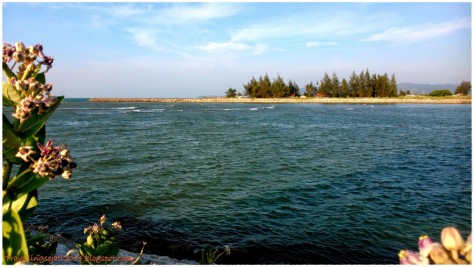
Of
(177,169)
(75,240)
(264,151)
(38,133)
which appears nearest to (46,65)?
(38,133)

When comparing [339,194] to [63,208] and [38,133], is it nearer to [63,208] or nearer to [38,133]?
[63,208]

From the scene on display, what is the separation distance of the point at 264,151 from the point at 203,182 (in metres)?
9.07

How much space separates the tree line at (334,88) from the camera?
413 ft

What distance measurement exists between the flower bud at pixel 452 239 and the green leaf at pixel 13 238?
1795 millimetres

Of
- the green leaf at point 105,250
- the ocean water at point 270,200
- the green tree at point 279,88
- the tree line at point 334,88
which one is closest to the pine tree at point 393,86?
the tree line at point 334,88

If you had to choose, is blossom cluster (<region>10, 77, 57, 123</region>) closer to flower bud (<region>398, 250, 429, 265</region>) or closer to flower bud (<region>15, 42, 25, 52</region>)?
flower bud (<region>15, 42, 25, 52</region>)

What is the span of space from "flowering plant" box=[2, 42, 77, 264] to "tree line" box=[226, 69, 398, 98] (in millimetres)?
134052

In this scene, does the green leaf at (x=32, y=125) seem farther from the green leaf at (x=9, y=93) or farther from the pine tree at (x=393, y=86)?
the pine tree at (x=393, y=86)

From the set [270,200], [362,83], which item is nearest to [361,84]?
[362,83]

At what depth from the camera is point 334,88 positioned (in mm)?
134500

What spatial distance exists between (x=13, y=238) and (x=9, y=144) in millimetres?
459

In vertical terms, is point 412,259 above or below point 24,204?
below

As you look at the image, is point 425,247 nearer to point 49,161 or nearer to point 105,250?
point 49,161

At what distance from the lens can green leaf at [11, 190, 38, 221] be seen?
1.88 meters
